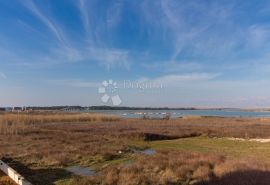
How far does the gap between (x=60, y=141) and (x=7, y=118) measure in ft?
62.6

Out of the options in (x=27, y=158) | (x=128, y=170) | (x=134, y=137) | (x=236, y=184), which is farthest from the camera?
(x=134, y=137)

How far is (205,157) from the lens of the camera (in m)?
17.2

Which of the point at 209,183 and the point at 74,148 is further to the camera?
the point at 74,148

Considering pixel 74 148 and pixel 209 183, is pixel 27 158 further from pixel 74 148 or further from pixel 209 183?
pixel 209 183

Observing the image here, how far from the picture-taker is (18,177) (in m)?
10.9

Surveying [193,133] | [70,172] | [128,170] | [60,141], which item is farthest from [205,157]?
[193,133]

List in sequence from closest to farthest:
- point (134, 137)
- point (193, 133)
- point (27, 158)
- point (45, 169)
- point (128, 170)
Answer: point (128, 170), point (45, 169), point (27, 158), point (134, 137), point (193, 133)

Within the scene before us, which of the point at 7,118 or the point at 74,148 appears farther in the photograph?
the point at 7,118

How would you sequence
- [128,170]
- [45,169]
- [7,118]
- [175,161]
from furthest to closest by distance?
[7,118] → [175,161] → [45,169] → [128,170]

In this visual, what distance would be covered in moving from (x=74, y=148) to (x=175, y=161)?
799cm

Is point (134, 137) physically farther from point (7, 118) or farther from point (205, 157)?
point (7, 118)

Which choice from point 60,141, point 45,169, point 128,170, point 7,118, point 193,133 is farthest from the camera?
point 7,118

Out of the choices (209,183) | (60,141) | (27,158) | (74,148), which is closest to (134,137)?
(60,141)

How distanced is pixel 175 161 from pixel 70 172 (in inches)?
194
